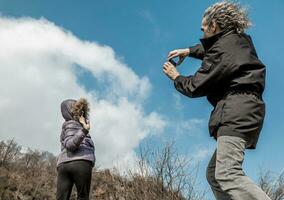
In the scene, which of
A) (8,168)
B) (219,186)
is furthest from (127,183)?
(8,168)

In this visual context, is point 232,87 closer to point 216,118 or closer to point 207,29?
point 216,118

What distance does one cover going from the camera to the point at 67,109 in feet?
20.2

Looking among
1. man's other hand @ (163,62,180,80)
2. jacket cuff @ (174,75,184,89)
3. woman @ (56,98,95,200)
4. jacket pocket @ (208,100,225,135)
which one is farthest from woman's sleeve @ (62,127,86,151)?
jacket pocket @ (208,100,225,135)

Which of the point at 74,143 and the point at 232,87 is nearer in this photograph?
the point at 232,87

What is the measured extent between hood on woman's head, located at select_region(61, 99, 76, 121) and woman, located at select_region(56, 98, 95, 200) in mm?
132

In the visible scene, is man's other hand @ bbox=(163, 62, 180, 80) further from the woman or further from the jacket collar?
the woman

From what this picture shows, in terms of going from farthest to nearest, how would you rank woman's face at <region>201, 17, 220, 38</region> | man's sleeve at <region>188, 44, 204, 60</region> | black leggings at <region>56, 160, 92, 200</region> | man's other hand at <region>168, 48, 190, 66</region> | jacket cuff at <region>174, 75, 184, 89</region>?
black leggings at <region>56, 160, 92, 200</region> < man's sleeve at <region>188, 44, 204, 60</region> < man's other hand at <region>168, 48, 190, 66</region> < woman's face at <region>201, 17, 220, 38</region> < jacket cuff at <region>174, 75, 184, 89</region>

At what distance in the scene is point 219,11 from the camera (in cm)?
352

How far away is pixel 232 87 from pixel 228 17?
0.57 m

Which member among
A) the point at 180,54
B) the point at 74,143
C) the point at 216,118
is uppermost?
the point at 74,143

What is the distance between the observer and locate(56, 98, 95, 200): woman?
5730 mm

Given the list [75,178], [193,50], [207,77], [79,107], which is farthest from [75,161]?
[207,77]

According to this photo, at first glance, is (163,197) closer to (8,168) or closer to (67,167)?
(67,167)

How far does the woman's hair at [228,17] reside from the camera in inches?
138
